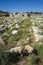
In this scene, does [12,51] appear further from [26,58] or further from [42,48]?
[42,48]

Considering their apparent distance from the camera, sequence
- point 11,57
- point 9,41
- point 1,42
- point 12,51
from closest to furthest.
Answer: point 11,57 → point 12,51 → point 1,42 → point 9,41

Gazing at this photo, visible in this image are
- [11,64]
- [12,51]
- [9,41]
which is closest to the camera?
[11,64]

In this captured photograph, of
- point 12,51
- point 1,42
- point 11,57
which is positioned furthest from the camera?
point 1,42

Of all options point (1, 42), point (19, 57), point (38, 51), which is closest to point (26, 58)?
point (19, 57)

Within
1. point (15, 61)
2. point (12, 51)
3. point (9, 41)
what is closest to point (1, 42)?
point (9, 41)

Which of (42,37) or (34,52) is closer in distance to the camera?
(34,52)

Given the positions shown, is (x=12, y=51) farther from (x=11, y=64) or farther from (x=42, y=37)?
(x=42, y=37)

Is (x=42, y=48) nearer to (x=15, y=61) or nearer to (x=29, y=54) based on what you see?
(x=29, y=54)

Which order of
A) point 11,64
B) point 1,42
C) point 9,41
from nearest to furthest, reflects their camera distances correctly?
point 11,64
point 1,42
point 9,41

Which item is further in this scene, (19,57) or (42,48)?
(42,48)
